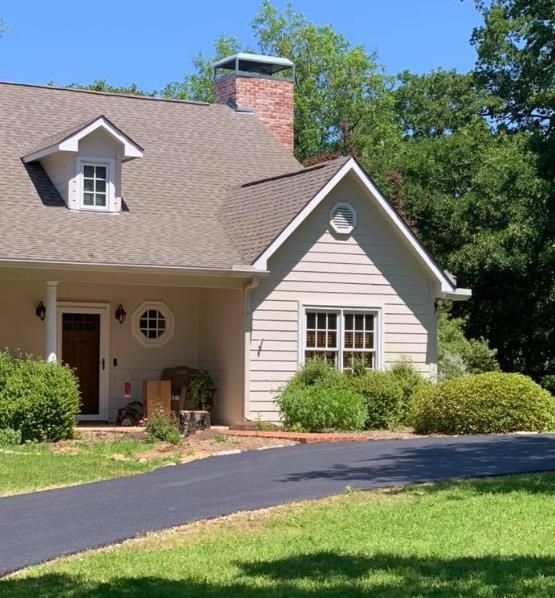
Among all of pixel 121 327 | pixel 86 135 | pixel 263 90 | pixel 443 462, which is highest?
pixel 263 90

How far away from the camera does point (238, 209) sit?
2514 centimetres

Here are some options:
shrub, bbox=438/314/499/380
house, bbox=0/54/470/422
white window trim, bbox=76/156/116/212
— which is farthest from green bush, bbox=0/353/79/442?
shrub, bbox=438/314/499/380

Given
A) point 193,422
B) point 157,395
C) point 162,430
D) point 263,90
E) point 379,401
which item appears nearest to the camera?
point 162,430

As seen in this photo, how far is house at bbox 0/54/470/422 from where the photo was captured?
22.8m

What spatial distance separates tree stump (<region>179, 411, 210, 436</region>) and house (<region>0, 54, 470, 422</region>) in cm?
123

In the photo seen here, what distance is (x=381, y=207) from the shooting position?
941 inches

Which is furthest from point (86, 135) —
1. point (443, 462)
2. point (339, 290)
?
point (443, 462)

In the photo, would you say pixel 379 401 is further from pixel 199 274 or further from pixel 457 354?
pixel 457 354

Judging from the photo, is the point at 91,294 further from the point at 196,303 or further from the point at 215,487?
the point at 215,487

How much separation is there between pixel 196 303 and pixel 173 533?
13439 mm

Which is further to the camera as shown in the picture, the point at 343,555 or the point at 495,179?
the point at 495,179

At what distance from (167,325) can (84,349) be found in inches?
69.5

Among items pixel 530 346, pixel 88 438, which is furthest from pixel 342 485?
pixel 530 346

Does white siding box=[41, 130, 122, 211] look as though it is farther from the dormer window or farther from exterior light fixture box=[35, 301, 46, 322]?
exterior light fixture box=[35, 301, 46, 322]
